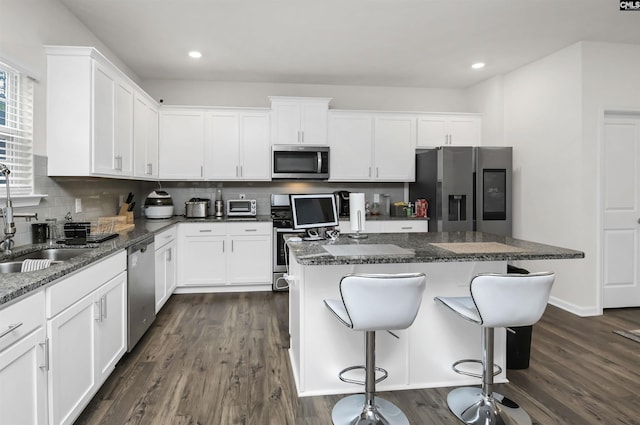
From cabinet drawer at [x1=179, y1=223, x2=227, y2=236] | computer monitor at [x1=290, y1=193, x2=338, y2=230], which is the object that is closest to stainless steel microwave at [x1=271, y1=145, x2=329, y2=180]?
cabinet drawer at [x1=179, y1=223, x2=227, y2=236]

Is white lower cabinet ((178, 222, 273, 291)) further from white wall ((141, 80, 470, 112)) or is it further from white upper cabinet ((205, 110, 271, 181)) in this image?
white wall ((141, 80, 470, 112))

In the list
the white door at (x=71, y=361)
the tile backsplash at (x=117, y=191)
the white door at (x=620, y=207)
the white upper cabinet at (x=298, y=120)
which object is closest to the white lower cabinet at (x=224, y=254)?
the tile backsplash at (x=117, y=191)

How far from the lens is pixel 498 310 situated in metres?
1.91

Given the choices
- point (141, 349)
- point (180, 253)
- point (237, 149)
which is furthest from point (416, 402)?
point (237, 149)

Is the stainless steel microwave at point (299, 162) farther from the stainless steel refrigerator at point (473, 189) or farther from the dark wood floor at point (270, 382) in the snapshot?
the dark wood floor at point (270, 382)

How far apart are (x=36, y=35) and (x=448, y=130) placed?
14.8 feet

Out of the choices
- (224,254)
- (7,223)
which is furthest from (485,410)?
(224,254)

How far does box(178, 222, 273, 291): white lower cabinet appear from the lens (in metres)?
4.71

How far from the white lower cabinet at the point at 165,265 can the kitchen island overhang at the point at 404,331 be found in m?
1.76

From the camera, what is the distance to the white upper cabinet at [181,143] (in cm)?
491

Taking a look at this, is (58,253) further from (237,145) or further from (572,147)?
→ (572,147)

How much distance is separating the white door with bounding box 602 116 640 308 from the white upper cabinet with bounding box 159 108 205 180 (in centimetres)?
453

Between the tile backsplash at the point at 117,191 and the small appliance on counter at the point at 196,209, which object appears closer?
the tile backsplash at the point at 117,191

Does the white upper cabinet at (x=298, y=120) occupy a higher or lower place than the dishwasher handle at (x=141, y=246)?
higher
